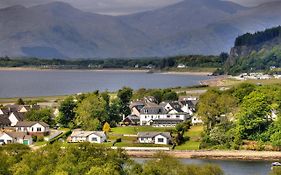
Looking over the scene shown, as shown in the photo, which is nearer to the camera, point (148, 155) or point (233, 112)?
point (148, 155)

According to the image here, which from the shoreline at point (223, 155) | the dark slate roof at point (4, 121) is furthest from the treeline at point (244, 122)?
the dark slate roof at point (4, 121)

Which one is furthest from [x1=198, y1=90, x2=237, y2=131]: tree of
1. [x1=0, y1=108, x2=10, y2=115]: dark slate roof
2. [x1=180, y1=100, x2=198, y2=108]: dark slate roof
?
[x1=0, y1=108, x2=10, y2=115]: dark slate roof

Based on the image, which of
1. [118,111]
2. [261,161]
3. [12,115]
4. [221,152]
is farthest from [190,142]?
[12,115]

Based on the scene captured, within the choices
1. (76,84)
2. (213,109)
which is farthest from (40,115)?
(76,84)

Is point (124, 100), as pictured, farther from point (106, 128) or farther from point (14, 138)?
point (14, 138)

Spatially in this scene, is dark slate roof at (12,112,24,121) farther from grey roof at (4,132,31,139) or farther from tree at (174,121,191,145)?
tree at (174,121,191,145)

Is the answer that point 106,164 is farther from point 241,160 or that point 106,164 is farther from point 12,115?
point 12,115

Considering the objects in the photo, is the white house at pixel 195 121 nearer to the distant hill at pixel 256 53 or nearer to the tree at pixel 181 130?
the tree at pixel 181 130
